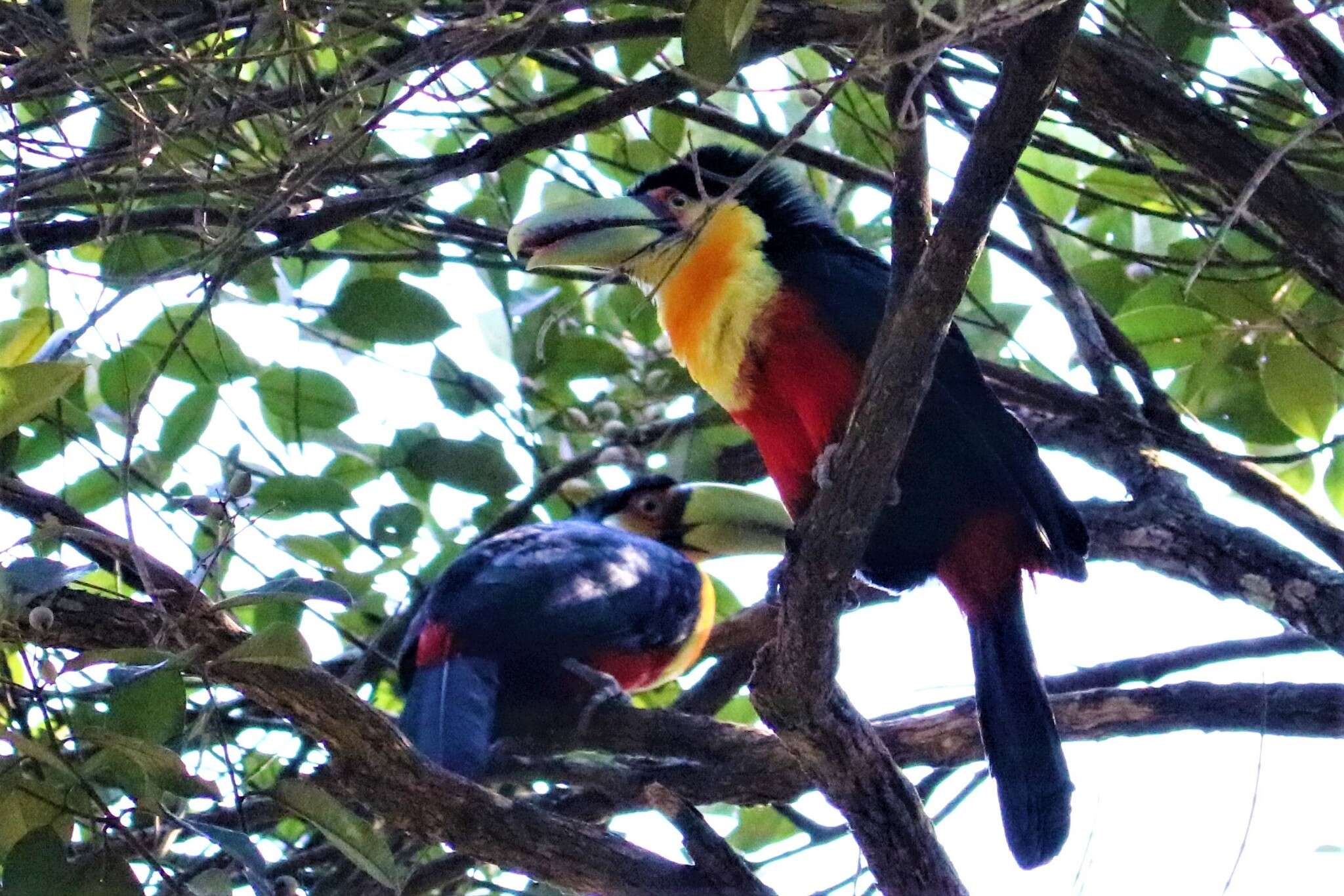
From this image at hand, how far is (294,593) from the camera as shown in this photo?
85.6 inches

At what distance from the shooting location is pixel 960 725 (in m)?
3.03

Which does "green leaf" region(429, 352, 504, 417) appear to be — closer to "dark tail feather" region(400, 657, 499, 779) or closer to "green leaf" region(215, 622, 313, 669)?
"dark tail feather" region(400, 657, 499, 779)

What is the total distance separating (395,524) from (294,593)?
1.49 m

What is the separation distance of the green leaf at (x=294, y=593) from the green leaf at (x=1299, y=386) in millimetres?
1950

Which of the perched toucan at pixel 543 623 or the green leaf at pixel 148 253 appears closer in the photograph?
the green leaf at pixel 148 253

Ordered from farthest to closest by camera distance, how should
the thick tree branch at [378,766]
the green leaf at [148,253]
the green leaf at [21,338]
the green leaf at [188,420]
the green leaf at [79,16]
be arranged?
the green leaf at [188,420], the green leaf at [21,338], the green leaf at [148,253], the thick tree branch at [378,766], the green leaf at [79,16]

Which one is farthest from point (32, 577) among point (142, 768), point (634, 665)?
point (634, 665)

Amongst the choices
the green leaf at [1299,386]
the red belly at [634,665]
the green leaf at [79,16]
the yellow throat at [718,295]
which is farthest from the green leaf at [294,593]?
the red belly at [634,665]

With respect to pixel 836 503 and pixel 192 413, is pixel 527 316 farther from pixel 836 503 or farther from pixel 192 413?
pixel 836 503

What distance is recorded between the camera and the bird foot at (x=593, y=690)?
12.5 feet

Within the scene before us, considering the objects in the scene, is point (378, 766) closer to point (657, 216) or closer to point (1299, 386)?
point (657, 216)

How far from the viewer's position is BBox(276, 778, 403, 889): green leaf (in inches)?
83.3

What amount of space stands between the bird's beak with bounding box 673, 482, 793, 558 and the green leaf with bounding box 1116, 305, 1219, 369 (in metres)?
1.26

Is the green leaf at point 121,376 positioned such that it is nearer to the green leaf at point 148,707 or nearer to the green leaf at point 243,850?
the green leaf at point 148,707
